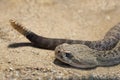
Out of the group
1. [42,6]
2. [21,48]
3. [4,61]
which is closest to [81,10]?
[42,6]

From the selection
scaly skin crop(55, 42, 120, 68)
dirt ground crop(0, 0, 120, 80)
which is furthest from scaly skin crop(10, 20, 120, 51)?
scaly skin crop(55, 42, 120, 68)

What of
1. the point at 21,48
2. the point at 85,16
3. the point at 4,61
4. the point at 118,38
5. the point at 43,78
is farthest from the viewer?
the point at 85,16

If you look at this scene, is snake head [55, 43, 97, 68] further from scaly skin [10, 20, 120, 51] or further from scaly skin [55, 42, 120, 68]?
scaly skin [10, 20, 120, 51]

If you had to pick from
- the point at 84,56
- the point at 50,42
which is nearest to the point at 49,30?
the point at 50,42

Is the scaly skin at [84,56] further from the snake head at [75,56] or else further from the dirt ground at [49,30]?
the dirt ground at [49,30]

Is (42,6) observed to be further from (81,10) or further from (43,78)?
(43,78)

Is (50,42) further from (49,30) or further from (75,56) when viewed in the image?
(49,30)

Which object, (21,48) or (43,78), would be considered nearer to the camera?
(43,78)

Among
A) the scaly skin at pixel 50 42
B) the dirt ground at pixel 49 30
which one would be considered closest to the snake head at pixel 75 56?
the dirt ground at pixel 49 30

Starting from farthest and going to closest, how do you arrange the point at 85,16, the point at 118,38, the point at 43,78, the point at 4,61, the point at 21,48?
the point at 85,16 < the point at 118,38 < the point at 21,48 < the point at 4,61 < the point at 43,78
